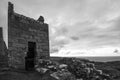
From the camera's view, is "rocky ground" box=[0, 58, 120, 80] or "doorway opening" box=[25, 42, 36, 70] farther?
"doorway opening" box=[25, 42, 36, 70]

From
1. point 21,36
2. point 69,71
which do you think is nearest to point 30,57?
point 21,36

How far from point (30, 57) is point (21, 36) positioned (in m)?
1.95

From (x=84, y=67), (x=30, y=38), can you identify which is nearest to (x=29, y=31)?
(x=30, y=38)

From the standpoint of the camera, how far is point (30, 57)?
884cm

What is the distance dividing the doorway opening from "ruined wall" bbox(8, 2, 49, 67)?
0.33 m

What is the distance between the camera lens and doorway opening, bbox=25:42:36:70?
27.8 feet

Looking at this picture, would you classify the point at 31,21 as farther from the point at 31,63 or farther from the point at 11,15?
the point at 31,63

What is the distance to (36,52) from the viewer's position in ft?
29.8

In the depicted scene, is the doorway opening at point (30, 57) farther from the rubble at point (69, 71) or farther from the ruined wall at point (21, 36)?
the rubble at point (69, 71)

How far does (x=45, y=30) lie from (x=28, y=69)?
391cm

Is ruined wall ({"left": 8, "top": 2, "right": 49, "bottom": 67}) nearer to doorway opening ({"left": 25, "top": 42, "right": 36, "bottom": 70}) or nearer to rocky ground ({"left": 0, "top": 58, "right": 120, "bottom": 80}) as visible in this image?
doorway opening ({"left": 25, "top": 42, "right": 36, "bottom": 70})

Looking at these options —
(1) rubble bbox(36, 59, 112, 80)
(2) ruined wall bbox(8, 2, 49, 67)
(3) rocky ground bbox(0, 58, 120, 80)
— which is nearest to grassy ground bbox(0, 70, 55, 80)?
(3) rocky ground bbox(0, 58, 120, 80)

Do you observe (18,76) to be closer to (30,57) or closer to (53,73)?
(53,73)

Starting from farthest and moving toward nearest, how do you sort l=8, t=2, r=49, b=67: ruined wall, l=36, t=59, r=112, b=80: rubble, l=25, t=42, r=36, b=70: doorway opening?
l=25, t=42, r=36, b=70: doorway opening
l=8, t=2, r=49, b=67: ruined wall
l=36, t=59, r=112, b=80: rubble
